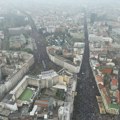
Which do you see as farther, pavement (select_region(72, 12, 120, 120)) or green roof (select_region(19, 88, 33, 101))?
green roof (select_region(19, 88, 33, 101))

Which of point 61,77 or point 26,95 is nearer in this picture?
point 26,95

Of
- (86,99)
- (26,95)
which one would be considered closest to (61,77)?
(86,99)

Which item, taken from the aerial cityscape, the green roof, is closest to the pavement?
the aerial cityscape

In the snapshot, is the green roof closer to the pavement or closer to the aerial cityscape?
the aerial cityscape

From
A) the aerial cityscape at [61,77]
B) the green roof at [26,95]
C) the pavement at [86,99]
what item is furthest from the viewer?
the green roof at [26,95]

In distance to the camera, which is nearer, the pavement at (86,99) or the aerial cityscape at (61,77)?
the pavement at (86,99)

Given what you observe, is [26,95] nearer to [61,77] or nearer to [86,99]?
[61,77]

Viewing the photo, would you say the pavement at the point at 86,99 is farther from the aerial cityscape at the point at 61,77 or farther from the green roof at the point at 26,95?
the green roof at the point at 26,95

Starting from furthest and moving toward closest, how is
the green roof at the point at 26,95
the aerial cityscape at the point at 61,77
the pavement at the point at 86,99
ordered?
the green roof at the point at 26,95 → the aerial cityscape at the point at 61,77 → the pavement at the point at 86,99

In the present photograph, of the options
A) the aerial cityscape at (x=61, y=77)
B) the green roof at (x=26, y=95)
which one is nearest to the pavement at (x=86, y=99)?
the aerial cityscape at (x=61, y=77)

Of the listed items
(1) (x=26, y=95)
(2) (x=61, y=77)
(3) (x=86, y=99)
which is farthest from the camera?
(2) (x=61, y=77)
